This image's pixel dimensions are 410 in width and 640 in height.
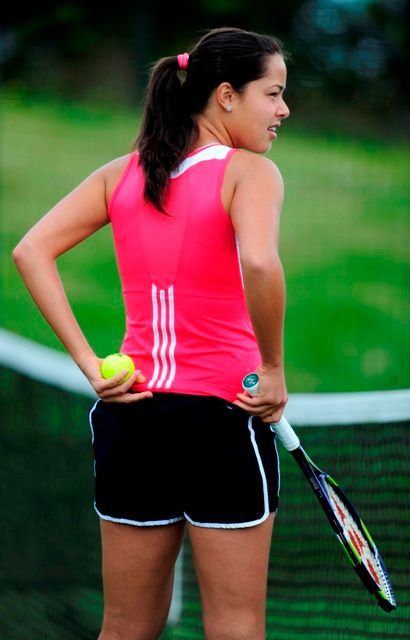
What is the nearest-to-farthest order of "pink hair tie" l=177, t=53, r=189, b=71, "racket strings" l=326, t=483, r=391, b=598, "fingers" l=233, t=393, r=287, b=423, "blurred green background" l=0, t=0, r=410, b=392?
"fingers" l=233, t=393, r=287, b=423
"pink hair tie" l=177, t=53, r=189, b=71
"racket strings" l=326, t=483, r=391, b=598
"blurred green background" l=0, t=0, r=410, b=392

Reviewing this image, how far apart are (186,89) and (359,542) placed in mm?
1100

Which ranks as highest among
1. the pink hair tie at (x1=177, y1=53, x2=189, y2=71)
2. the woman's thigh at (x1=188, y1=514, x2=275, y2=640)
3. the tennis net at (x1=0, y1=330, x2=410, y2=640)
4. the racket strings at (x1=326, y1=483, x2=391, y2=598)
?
the pink hair tie at (x1=177, y1=53, x2=189, y2=71)

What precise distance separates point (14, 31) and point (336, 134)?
2327mm

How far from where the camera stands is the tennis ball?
96.3 inches

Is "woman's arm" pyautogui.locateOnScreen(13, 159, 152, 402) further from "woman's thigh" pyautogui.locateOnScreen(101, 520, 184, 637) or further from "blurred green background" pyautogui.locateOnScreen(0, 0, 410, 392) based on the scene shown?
"blurred green background" pyautogui.locateOnScreen(0, 0, 410, 392)

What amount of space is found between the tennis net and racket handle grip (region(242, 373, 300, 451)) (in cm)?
77

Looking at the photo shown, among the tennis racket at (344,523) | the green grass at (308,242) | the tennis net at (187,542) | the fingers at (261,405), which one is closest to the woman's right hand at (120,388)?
the fingers at (261,405)

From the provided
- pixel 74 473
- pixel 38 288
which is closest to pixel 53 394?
pixel 74 473

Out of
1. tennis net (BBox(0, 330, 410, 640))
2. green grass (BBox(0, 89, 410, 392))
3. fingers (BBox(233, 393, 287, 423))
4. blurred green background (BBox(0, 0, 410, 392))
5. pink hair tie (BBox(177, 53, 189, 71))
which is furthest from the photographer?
green grass (BBox(0, 89, 410, 392))

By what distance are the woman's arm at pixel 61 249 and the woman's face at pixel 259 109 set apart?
29 centimetres

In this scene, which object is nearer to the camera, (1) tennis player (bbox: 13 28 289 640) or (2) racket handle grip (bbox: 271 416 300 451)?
(1) tennis player (bbox: 13 28 289 640)

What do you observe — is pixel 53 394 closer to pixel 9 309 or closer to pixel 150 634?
pixel 150 634

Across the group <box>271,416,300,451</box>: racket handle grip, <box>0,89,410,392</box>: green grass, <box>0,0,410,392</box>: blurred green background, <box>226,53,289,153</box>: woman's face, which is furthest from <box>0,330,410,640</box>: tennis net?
<box>0,89,410,392</box>: green grass

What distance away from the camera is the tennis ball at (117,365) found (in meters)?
2.45
